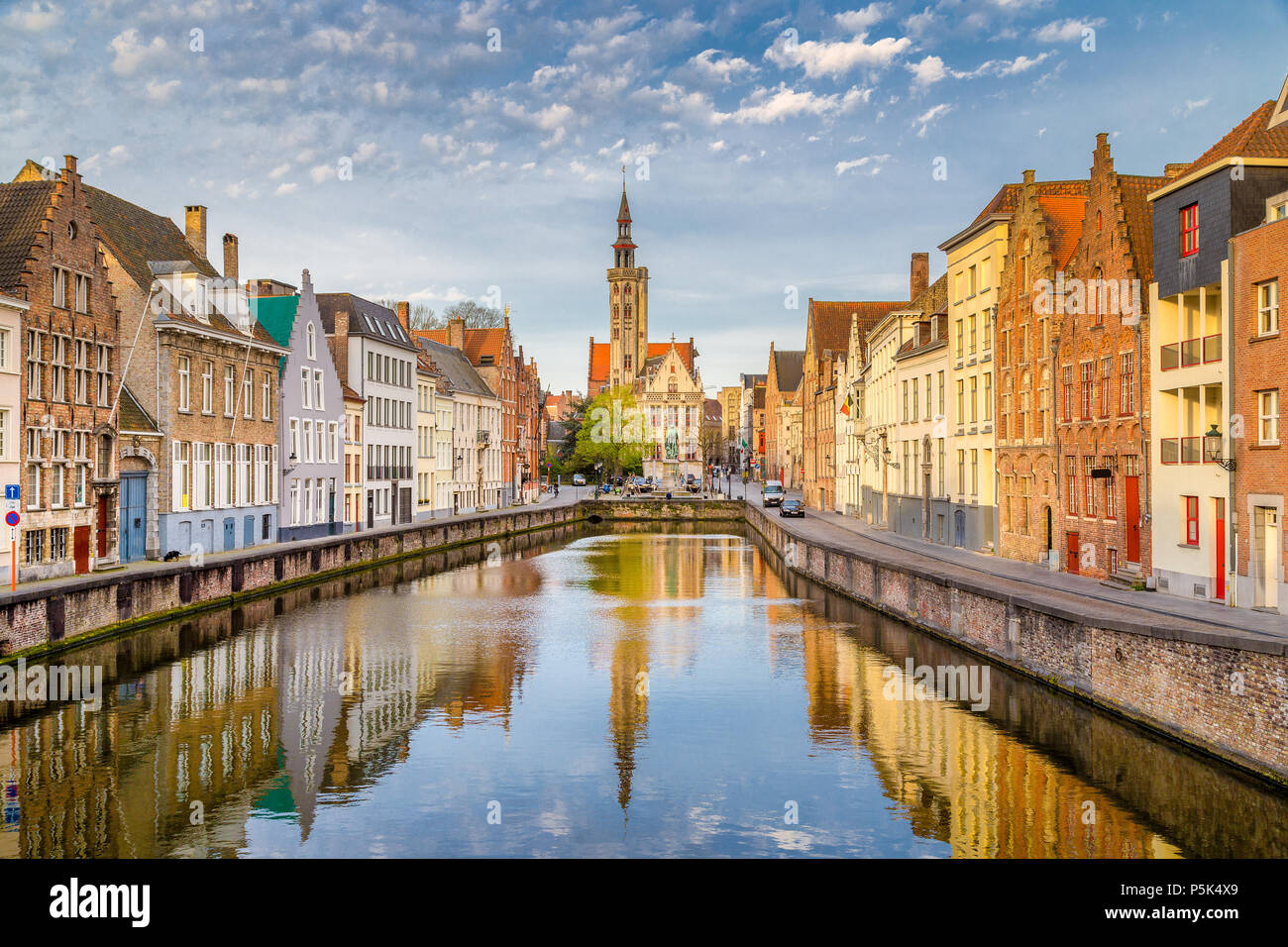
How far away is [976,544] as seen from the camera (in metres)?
42.1

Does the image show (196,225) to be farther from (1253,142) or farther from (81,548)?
(1253,142)

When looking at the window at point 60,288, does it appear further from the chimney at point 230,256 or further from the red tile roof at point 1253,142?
the red tile roof at point 1253,142

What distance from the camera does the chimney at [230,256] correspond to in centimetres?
5100

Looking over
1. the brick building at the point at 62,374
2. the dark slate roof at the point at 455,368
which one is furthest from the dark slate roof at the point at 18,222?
the dark slate roof at the point at 455,368

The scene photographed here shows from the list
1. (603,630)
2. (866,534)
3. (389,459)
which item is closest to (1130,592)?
(603,630)

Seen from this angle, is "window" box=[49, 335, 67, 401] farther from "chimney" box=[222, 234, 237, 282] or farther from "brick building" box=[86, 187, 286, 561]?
"chimney" box=[222, 234, 237, 282]

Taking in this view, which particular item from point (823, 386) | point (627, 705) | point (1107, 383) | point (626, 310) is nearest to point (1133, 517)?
point (1107, 383)

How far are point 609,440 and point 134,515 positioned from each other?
81165 millimetres

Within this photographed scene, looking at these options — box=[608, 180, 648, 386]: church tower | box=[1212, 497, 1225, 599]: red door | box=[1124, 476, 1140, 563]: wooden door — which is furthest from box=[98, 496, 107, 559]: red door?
box=[608, 180, 648, 386]: church tower

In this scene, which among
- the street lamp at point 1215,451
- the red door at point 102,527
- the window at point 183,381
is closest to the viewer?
the street lamp at point 1215,451

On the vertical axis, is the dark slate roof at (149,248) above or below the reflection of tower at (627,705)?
above

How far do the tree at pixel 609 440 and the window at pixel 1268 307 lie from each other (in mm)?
93141

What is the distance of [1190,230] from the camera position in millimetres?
25828
